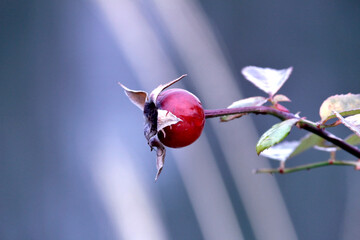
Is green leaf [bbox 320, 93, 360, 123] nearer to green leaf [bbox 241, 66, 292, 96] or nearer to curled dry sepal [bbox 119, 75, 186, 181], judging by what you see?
green leaf [bbox 241, 66, 292, 96]

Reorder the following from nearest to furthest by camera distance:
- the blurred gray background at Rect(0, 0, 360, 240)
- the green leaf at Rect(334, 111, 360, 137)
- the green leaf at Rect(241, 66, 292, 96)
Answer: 1. the green leaf at Rect(334, 111, 360, 137)
2. the green leaf at Rect(241, 66, 292, 96)
3. the blurred gray background at Rect(0, 0, 360, 240)

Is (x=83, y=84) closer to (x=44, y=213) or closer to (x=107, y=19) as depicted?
(x=107, y=19)

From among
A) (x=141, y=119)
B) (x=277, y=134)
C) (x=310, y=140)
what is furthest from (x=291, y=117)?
(x=141, y=119)

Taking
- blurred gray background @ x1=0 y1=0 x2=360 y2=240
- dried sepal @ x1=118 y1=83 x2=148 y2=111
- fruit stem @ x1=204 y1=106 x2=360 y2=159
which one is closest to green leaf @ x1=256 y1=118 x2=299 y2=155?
fruit stem @ x1=204 y1=106 x2=360 y2=159

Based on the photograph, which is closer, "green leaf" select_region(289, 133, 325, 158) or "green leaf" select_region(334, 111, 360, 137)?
"green leaf" select_region(334, 111, 360, 137)

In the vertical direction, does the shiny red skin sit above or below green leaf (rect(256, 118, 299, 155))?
above

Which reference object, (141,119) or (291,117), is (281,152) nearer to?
(291,117)
